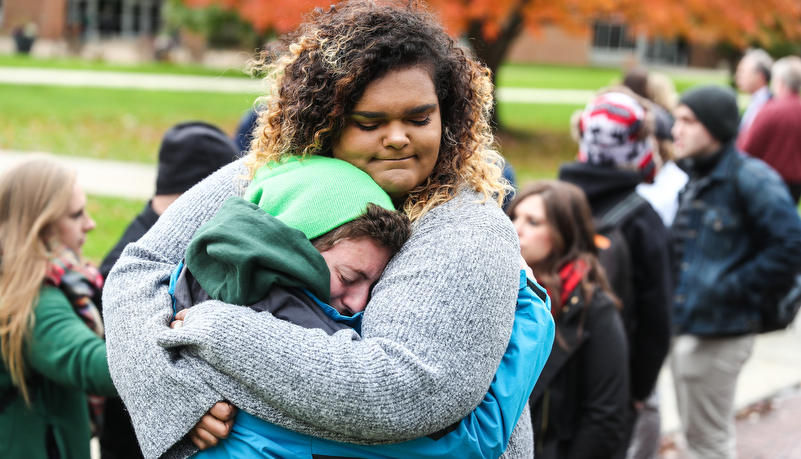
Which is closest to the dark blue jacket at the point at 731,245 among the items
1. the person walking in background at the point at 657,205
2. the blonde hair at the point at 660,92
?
the person walking in background at the point at 657,205

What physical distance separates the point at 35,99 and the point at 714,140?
17435 millimetres

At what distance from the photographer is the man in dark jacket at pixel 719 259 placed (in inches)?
170

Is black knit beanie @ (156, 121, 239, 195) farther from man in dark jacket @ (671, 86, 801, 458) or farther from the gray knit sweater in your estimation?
man in dark jacket @ (671, 86, 801, 458)

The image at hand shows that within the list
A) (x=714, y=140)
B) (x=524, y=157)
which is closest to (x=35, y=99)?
(x=524, y=157)

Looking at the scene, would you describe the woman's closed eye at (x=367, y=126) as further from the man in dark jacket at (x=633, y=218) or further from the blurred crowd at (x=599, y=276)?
the man in dark jacket at (x=633, y=218)

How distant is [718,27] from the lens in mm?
15773

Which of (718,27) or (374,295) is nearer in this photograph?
(374,295)

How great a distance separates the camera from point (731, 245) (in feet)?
14.7

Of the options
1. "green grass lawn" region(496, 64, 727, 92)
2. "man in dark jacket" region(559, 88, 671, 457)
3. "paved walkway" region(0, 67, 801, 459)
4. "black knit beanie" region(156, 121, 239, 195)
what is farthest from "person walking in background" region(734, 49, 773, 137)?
"green grass lawn" region(496, 64, 727, 92)

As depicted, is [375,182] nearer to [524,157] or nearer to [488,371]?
[488,371]

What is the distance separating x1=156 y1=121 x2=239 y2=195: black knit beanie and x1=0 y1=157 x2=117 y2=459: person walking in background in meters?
0.47

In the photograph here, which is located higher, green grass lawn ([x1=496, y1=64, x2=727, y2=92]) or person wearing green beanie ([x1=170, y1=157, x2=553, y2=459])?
person wearing green beanie ([x1=170, y1=157, x2=553, y2=459])

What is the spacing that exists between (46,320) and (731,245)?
373 centimetres

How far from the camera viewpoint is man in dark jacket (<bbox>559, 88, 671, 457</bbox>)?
3916mm
